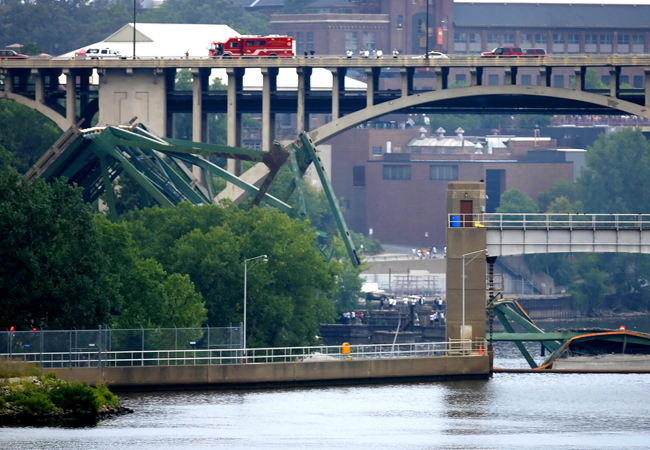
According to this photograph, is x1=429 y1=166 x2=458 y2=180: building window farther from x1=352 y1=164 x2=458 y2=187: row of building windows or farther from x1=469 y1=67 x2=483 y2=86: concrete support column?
x1=469 y1=67 x2=483 y2=86: concrete support column

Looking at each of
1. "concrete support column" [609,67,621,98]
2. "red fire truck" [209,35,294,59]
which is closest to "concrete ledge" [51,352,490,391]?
"concrete support column" [609,67,621,98]

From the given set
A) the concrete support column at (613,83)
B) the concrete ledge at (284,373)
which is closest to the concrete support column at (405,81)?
the concrete support column at (613,83)

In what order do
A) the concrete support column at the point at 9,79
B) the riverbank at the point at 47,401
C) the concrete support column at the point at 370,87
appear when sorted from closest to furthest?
1. the riverbank at the point at 47,401
2. the concrete support column at the point at 370,87
3. the concrete support column at the point at 9,79

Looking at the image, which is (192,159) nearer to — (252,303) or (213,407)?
(252,303)

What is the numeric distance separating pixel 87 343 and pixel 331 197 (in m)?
46.6

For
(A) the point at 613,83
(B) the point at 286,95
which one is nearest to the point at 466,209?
(A) the point at 613,83

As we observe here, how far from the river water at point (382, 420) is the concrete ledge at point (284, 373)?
2.90 ft

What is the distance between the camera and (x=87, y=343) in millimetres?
78812

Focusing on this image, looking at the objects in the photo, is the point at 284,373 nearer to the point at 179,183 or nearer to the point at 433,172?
the point at 179,183

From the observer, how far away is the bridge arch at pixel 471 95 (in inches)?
4845

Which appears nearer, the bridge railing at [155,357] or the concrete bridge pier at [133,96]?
the bridge railing at [155,357]

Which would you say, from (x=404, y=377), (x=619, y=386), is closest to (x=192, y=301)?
(x=404, y=377)

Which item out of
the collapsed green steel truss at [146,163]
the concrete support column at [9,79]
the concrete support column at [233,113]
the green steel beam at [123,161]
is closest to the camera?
the green steel beam at [123,161]

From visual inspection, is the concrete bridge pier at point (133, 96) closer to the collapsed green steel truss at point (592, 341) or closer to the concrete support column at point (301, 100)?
the concrete support column at point (301, 100)
